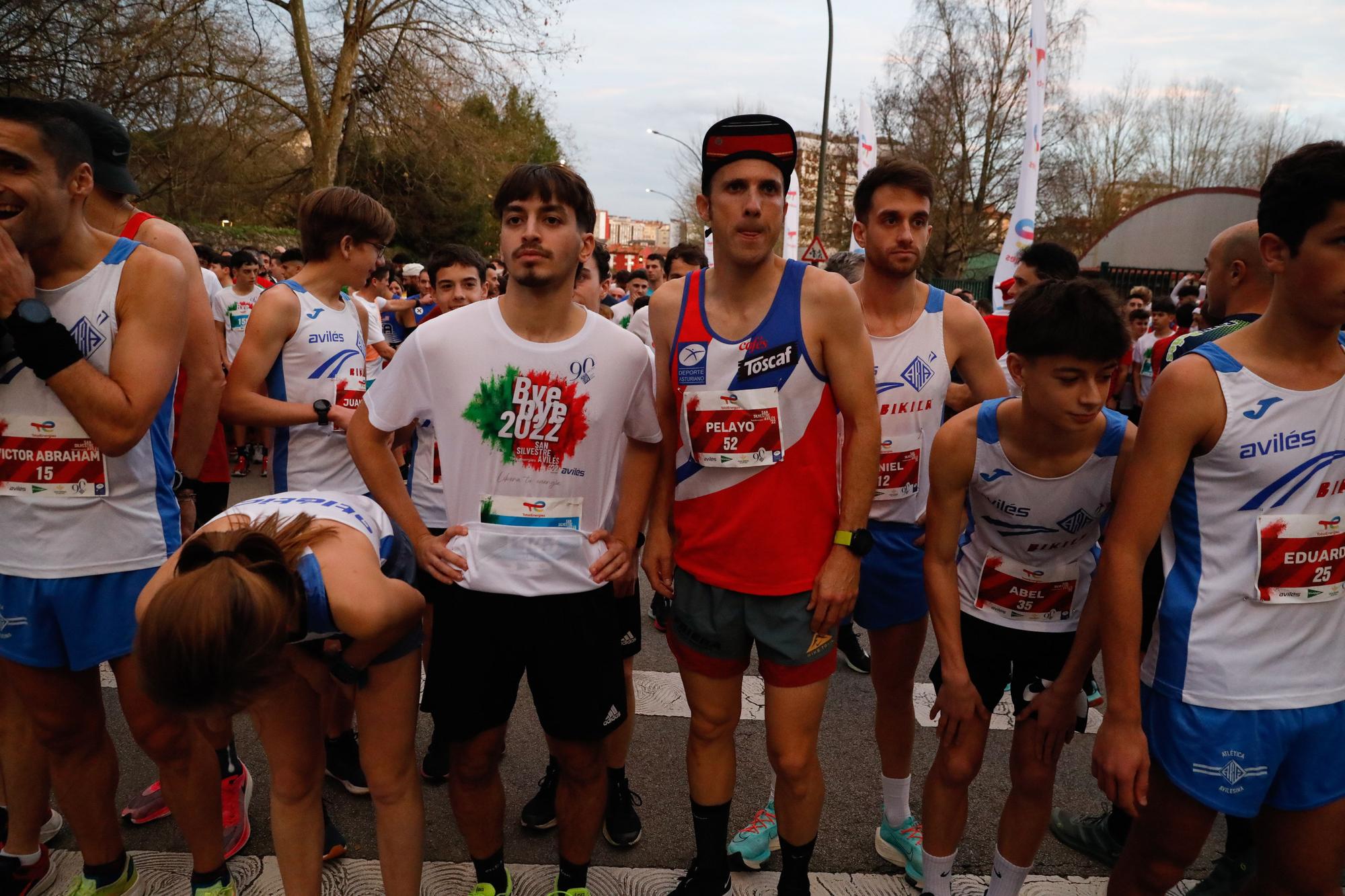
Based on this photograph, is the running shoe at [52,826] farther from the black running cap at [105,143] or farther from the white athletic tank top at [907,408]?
the white athletic tank top at [907,408]

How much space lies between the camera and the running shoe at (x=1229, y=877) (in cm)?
280

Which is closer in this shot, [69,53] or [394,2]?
[69,53]

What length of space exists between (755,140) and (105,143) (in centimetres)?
218

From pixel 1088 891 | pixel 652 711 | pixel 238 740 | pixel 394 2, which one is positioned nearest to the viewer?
pixel 1088 891

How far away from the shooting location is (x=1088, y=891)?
2.83 m

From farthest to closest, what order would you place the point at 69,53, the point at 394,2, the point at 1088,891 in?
the point at 394,2, the point at 69,53, the point at 1088,891

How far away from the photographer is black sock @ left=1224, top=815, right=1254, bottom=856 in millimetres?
2828

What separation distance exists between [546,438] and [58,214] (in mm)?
1449

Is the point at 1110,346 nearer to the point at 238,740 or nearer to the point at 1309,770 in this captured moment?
the point at 1309,770

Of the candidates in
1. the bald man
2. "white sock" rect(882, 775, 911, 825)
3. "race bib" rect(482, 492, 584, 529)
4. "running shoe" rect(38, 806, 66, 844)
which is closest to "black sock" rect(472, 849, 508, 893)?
"race bib" rect(482, 492, 584, 529)

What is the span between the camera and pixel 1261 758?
6.25ft

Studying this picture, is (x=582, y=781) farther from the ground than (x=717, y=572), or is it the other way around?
(x=717, y=572)

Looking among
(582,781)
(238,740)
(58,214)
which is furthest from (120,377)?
(238,740)

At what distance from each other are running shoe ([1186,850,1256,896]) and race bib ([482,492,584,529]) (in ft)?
8.03
